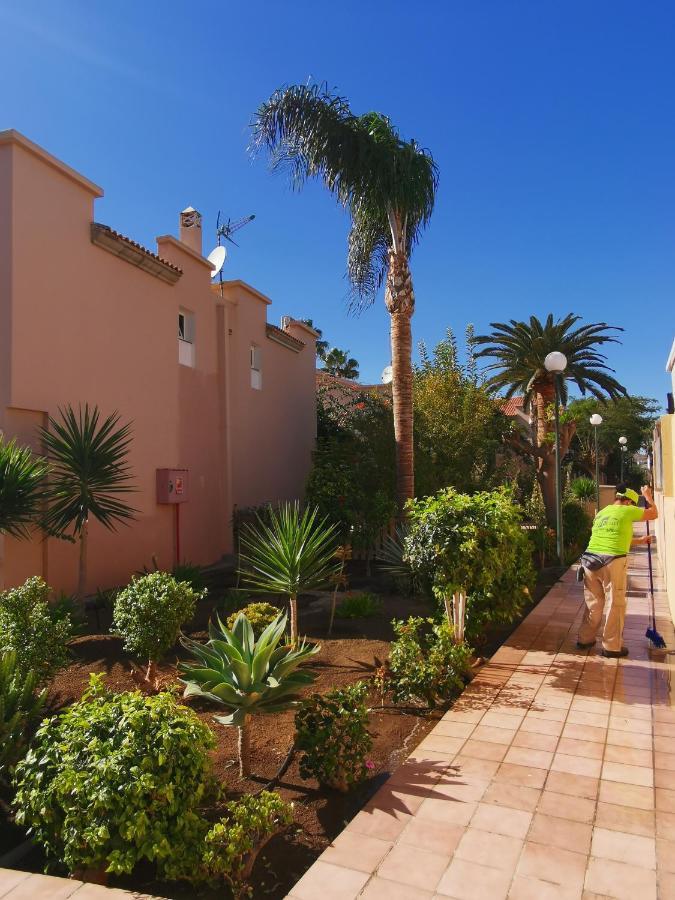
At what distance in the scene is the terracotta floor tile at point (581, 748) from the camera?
166 inches

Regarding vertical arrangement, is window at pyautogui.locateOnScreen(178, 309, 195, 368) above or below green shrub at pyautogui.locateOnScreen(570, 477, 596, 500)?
above

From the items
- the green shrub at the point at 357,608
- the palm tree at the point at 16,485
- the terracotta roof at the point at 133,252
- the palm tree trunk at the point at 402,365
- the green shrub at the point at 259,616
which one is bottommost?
the green shrub at the point at 357,608

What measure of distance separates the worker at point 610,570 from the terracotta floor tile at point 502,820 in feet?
11.8

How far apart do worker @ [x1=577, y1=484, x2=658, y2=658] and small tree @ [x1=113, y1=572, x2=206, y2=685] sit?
4297 millimetres

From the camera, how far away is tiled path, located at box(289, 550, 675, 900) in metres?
2.84

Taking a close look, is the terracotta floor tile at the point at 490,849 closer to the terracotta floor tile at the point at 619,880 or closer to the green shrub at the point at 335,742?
the terracotta floor tile at the point at 619,880

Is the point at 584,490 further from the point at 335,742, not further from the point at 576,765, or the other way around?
the point at 335,742

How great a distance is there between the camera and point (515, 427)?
56.4 feet

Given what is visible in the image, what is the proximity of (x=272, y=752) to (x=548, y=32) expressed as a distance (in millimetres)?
9319

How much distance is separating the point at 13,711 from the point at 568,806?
3303 mm

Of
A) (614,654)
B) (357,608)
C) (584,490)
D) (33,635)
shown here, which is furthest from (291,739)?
(584,490)

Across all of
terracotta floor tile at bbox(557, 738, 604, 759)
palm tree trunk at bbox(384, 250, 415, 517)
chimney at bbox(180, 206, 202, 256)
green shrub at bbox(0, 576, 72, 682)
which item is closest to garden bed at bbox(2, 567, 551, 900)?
green shrub at bbox(0, 576, 72, 682)

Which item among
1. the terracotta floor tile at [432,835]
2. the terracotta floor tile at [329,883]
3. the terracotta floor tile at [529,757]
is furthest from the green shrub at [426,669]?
the terracotta floor tile at [329,883]

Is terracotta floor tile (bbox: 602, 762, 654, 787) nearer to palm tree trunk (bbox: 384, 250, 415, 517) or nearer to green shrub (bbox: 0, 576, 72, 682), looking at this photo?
green shrub (bbox: 0, 576, 72, 682)
